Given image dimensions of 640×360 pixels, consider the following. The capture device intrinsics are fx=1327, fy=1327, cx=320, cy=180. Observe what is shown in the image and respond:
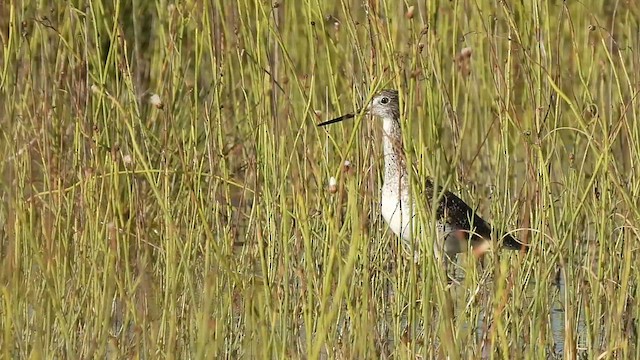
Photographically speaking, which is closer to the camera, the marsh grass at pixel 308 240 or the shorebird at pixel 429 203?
the marsh grass at pixel 308 240

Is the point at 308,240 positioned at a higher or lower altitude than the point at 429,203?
higher

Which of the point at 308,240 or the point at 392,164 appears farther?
the point at 392,164

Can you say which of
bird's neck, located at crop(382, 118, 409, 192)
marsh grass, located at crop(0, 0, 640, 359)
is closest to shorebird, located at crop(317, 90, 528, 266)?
bird's neck, located at crop(382, 118, 409, 192)

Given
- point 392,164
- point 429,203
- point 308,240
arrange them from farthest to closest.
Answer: point 392,164 < point 429,203 < point 308,240

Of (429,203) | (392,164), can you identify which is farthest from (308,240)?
(392,164)

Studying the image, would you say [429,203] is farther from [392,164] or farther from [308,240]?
[308,240]

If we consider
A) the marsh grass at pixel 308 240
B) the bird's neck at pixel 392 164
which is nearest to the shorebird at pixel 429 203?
the bird's neck at pixel 392 164

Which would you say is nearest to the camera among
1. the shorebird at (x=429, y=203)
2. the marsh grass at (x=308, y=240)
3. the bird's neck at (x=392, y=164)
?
the marsh grass at (x=308, y=240)

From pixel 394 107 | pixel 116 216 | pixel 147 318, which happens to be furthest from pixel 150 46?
pixel 147 318

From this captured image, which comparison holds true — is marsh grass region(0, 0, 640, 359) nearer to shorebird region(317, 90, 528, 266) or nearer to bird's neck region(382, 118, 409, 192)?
shorebird region(317, 90, 528, 266)

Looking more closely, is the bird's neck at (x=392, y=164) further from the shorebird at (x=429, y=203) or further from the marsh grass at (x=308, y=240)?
the marsh grass at (x=308, y=240)

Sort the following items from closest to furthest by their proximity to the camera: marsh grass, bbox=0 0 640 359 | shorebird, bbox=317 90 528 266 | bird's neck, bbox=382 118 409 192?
1. marsh grass, bbox=0 0 640 359
2. shorebird, bbox=317 90 528 266
3. bird's neck, bbox=382 118 409 192

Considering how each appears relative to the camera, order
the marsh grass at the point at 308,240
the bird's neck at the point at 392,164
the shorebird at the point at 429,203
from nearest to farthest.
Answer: the marsh grass at the point at 308,240
the shorebird at the point at 429,203
the bird's neck at the point at 392,164

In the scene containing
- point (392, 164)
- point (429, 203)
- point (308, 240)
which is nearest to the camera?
point (308, 240)
